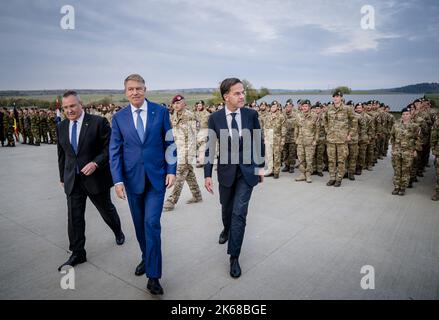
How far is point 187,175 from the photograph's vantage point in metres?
5.46

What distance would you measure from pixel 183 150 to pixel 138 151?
2.63m

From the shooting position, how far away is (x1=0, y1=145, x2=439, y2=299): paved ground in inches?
111

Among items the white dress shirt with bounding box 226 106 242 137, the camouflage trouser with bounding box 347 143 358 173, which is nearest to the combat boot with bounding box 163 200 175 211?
the white dress shirt with bounding box 226 106 242 137

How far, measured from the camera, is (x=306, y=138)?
7297mm

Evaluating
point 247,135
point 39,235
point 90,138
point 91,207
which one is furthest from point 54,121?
point 247,135

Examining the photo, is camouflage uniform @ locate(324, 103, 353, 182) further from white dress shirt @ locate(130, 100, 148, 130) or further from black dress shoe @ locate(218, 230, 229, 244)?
white dress shirt @ locate(130, 100, 148, 130)

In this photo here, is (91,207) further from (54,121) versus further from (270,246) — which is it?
(54,121)

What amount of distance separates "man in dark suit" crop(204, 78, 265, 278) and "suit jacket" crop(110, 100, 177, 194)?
644 mm

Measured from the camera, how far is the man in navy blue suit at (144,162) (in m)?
2.74

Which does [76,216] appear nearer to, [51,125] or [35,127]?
[35,127]

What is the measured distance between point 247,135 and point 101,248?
97.0 inches

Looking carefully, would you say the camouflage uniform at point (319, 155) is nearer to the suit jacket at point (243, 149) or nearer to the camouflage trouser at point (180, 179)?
the camouflage trouser at point (180, 179)

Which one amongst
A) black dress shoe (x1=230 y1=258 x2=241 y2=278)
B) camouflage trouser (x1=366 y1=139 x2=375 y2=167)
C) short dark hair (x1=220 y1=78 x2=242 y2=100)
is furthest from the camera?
camouflage trouser (x1=366 y1=139 x2=375 y2=167)

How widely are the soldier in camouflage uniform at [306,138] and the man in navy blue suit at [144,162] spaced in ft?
17.0
